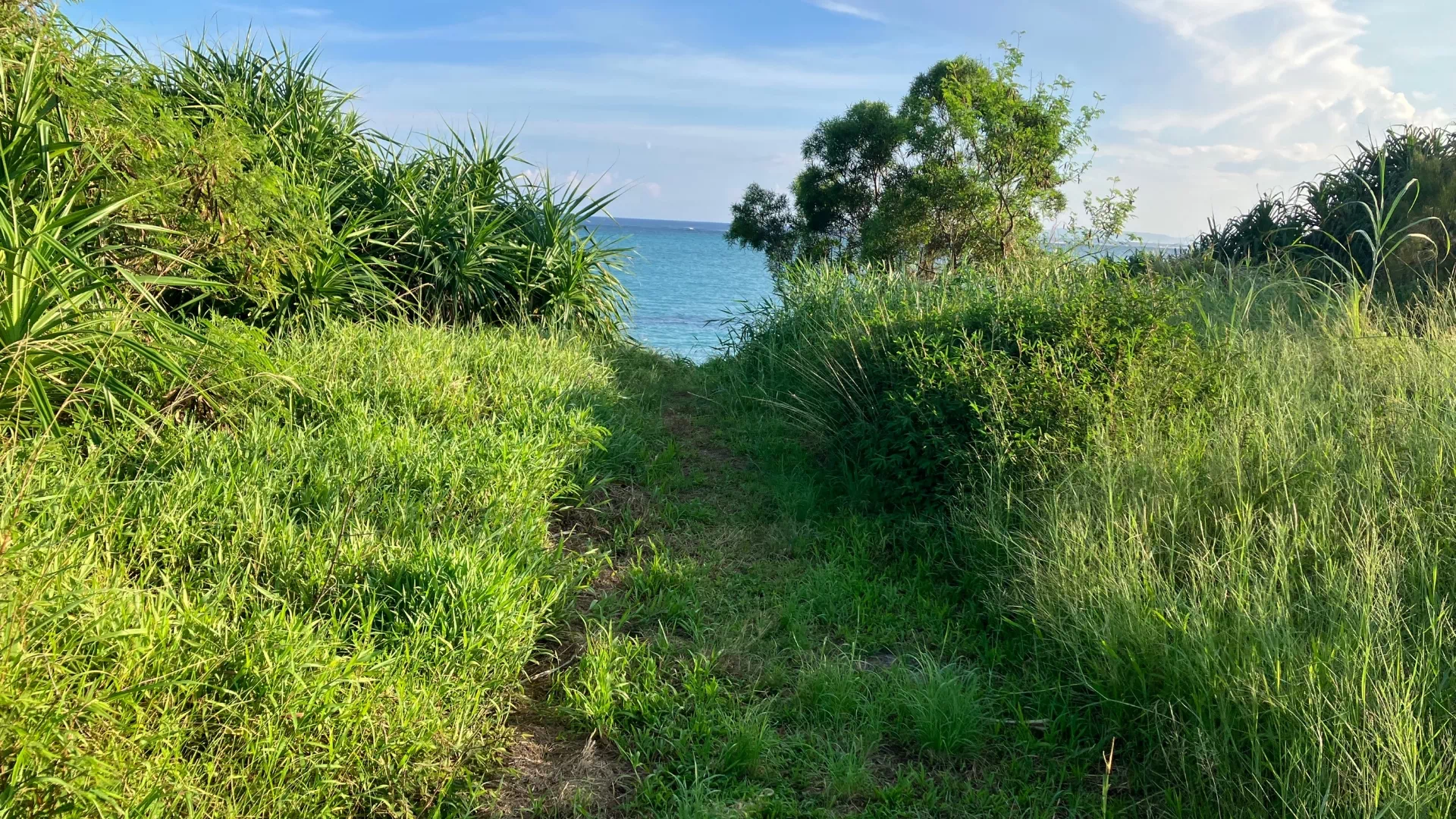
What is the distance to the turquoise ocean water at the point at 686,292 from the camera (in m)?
10.1

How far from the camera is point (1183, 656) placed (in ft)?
9.29

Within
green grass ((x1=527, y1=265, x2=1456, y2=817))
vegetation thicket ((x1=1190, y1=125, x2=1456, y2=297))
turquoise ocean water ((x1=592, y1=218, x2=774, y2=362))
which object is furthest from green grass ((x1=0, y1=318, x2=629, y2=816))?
vegetation thicket ((x1=1190, y1=125, x2=1456, y2=297))

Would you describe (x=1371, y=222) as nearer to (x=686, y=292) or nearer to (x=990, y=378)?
(x=990, y=378)

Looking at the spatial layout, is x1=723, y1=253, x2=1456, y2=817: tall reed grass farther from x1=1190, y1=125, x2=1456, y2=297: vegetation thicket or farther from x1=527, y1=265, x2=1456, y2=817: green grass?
x1=1190, y1=125, x2=1456, y2=297: vegetation thicket

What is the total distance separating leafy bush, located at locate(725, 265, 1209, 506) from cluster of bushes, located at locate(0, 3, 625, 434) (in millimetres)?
3664

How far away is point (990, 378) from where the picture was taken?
465 centimetres

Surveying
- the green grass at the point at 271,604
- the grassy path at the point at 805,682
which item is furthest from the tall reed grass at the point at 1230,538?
the green grass at the point at 271,604

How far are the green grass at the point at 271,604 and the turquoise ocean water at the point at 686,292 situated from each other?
4.44 m

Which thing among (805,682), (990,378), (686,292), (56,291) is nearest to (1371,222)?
(990,378)

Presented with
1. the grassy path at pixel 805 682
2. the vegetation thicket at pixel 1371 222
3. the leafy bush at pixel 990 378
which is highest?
the vegetation thicket at pixel 1371 222

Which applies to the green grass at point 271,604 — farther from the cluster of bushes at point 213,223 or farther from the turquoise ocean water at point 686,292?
the turquoise ocean water at point 686,292

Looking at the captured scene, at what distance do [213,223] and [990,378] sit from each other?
4597 mm

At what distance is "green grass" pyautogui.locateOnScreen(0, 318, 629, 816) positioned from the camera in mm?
2188

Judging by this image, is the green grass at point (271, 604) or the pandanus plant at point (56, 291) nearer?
the green grass at point (271, 604)
